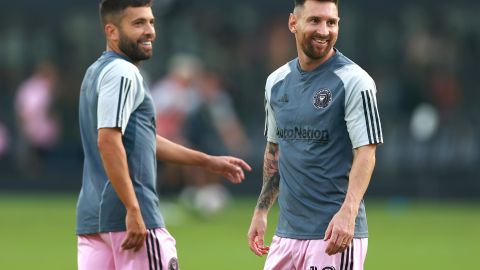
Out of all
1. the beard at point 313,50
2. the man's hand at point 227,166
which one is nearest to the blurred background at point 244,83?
the man's hand at point 227,166

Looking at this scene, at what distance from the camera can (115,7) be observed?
8.03 metres

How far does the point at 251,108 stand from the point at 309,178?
1905 centimetres

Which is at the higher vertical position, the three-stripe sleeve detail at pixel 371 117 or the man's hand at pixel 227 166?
the three-stripe sleeve detail at pixel 371 117

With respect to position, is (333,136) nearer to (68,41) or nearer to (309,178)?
(309,178)

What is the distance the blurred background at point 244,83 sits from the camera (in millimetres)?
24875

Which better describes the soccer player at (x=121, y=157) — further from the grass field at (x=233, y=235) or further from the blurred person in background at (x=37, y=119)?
the blurred person in background at (x=37, y=119)

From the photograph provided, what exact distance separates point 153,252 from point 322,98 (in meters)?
1.37

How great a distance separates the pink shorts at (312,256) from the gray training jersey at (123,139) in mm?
766

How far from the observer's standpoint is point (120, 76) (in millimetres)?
7727

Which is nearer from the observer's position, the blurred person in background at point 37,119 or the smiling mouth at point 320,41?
the smiling mouth at point 320,41

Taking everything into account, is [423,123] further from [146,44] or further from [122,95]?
[122,95]

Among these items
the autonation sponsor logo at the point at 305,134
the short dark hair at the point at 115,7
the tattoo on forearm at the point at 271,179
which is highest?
the short dark hair at the point at 115,7

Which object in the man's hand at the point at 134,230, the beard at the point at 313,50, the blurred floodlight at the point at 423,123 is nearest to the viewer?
the man's hand at the point at 134,230

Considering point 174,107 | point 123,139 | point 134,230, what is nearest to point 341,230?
point 134,230
